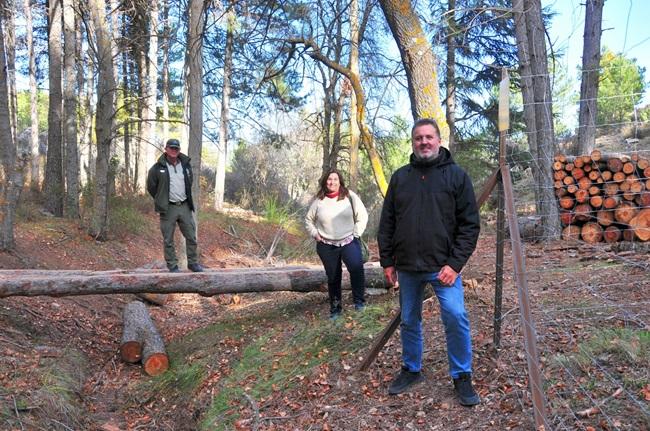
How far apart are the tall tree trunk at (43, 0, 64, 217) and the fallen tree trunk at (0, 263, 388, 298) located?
6.34 metres

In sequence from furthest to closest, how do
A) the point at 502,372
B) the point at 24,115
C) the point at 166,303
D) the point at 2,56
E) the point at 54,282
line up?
the point at 24,115 → the point at 166,303 → the point at 2,56 → the point at 54,282 → the point at 502,372

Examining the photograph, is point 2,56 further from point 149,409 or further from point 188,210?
point 149,409

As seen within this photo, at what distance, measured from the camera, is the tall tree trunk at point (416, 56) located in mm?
5387

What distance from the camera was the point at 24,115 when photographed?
157 feet

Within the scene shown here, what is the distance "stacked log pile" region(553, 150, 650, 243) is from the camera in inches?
286

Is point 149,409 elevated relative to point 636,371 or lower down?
lower down

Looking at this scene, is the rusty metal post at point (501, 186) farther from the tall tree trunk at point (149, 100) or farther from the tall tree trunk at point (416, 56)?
the tall tree trunk at point (149, 100)

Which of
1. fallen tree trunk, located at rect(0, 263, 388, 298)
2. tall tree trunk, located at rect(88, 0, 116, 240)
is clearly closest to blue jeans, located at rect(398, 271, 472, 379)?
fallen tree trunk, located at rect(0, 263, 388, 298)

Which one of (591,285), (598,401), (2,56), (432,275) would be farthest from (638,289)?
(2,56)

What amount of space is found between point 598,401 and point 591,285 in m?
2.74

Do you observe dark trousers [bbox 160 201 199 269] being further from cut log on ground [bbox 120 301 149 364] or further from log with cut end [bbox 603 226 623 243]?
log with cut end [bbox 603 226 623 243]

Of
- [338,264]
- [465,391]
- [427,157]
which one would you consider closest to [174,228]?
[338,264]

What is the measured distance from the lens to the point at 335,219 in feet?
17.8

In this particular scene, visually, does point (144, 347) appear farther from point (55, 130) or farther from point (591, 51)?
point (591, 51)
